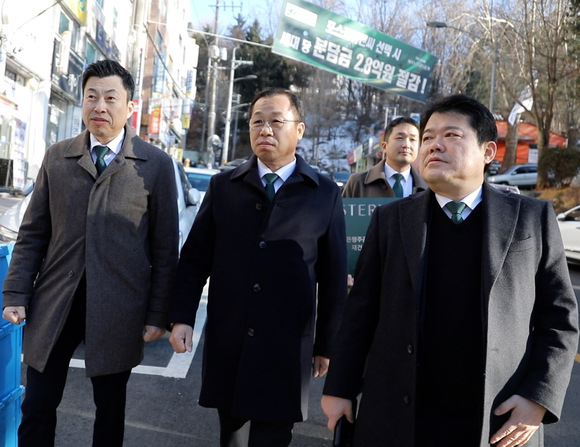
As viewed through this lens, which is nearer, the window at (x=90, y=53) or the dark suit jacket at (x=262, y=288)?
the dark suit jacket at (x=262, y=288)

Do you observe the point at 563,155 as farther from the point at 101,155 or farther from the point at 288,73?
the point at 288,73

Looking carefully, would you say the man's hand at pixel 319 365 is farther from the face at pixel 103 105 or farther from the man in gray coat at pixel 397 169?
the man in gray coat at pixel 397 169

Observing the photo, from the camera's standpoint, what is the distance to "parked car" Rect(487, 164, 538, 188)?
3859cm

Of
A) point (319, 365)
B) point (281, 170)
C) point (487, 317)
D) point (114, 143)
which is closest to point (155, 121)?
point (114, 143)

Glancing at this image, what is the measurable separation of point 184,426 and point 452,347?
2674 millimetres

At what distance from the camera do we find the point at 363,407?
250cm

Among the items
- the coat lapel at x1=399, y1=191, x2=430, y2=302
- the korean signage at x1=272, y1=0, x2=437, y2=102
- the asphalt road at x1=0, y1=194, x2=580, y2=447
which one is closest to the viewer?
the coat lapel at x1=399, y1=191, x2=430, y2=302

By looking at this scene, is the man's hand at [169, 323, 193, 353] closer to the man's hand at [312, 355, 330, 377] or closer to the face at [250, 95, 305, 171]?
the man's hand at [312, 355, 330, 377]

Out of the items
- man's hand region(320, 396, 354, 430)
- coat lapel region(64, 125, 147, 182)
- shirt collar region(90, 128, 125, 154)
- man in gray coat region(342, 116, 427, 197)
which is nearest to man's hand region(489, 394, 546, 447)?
man's hand region(320, 396, 354, 430)

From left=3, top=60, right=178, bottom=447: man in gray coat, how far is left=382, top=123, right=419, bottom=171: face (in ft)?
6.74

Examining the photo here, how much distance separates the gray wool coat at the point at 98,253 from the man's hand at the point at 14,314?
23 millimetres

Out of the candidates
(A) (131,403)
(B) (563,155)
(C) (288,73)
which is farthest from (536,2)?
(C) (288,73)

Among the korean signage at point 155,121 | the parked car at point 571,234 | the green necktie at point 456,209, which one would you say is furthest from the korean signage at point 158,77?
the green necktie at point 456,209

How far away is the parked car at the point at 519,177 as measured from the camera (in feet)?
127
